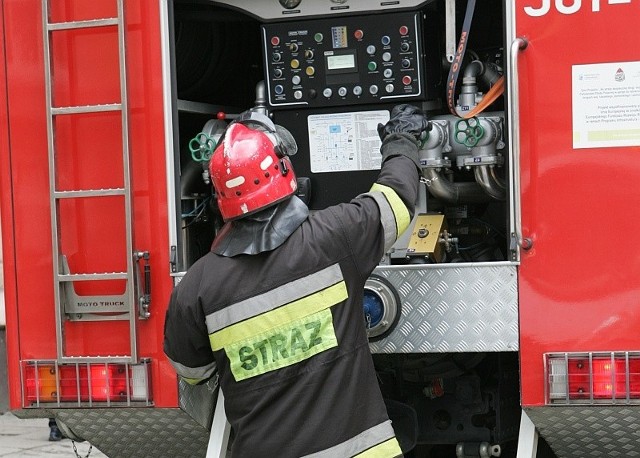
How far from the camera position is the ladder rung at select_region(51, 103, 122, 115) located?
402cm

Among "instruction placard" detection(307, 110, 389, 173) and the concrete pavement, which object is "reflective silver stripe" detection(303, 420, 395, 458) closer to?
"instruction placard" detection(307, 110, 389, 173)

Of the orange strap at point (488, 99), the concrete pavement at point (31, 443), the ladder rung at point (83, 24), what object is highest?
the ladder rung at point (83, 24)

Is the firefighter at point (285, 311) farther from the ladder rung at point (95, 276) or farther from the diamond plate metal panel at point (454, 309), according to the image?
the ladder rung at point (95, 276)

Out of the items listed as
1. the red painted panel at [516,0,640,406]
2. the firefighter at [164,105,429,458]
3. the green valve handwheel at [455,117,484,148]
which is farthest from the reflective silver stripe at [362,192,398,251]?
the green valve handwheel at [455,117,484,148]

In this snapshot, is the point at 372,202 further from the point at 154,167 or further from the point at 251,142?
the point at 154,167

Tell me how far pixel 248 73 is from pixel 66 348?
1581mm

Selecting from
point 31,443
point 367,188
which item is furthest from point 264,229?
point 31,443

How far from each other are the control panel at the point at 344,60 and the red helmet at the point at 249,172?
674 mm

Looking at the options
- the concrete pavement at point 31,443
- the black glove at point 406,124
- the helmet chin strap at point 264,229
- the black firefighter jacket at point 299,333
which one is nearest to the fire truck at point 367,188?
the black glove at point 406,124

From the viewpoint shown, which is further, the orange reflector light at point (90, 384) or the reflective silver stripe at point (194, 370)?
the orange reflector light at point (90, 384)

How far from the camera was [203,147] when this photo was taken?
4.27 metres

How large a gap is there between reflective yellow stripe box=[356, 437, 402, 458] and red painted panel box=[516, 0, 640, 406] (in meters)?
0.46

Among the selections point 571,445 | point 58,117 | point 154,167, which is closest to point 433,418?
point 571,445

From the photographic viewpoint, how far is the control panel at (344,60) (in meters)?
4.16
